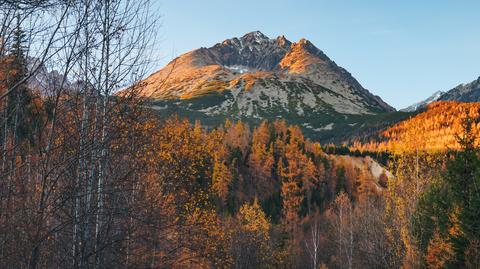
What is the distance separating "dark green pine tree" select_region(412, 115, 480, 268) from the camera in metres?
26.9

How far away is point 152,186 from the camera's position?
1266 cm

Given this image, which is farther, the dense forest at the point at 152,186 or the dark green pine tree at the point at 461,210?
the dark green pine tree at the point at 461,210

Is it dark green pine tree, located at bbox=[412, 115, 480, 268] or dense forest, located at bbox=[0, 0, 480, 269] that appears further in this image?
dark green pine tree, located at bbox=[412, 115, 480, 268]

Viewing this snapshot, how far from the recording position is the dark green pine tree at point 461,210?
26.9 meters

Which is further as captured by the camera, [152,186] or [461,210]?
[461,210]

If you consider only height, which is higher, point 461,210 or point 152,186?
point 152,186

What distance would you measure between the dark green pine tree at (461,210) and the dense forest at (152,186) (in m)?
0.09

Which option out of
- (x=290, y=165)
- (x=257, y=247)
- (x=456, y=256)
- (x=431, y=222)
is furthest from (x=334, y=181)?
(x=456, y=256)

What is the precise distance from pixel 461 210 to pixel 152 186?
960 inches

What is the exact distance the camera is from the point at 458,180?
2930 centimetres

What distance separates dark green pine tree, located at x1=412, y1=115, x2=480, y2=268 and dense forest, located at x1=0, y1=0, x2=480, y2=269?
87 mm

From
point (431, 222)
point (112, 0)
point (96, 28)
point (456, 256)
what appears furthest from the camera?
point (431, 222)

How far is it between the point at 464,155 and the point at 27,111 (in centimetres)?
3040

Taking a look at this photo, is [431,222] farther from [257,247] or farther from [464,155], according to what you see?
[257,247]
